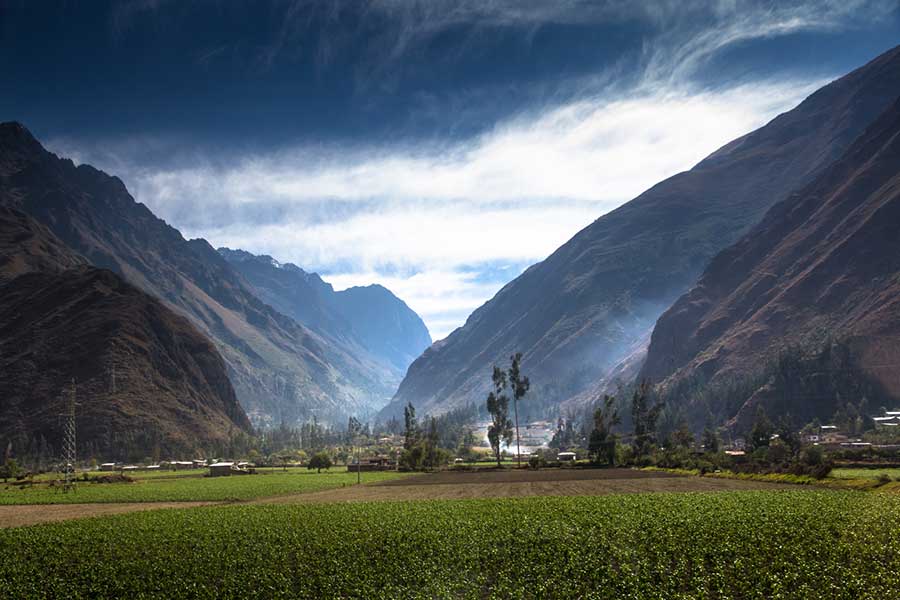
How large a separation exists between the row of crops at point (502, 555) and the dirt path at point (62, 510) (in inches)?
630

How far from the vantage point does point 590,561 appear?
3944 centimetres

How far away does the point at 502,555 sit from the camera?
42.6m

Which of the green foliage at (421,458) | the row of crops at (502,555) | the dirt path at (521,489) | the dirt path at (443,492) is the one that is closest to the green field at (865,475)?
the dirt path at (521,489)

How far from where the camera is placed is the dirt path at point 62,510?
74856 millimetres

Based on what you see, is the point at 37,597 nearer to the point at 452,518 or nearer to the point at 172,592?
the point at 172,592

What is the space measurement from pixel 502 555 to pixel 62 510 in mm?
72661

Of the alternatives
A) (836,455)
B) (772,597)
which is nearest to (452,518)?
(772,597)

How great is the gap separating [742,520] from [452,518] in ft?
80.5

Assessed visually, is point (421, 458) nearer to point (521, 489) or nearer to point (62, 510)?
point (521, 489)

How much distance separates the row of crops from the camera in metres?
36.1

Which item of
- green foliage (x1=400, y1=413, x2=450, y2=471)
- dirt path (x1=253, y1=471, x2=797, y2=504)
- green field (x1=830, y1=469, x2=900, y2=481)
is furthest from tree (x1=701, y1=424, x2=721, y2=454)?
green foliage (x1=400, y1=413, x2=450, y2=471)

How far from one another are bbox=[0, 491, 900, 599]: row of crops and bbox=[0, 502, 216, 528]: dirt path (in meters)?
16.0

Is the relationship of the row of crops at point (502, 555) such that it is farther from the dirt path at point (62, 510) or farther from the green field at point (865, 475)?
the green field at point (865, 475)

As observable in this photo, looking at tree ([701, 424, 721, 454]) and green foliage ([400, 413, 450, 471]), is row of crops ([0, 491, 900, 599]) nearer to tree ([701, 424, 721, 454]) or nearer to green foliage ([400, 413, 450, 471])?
tree ([701, 424, 721, 454])
